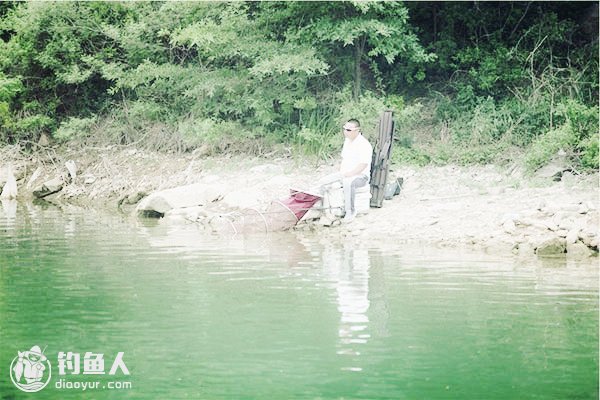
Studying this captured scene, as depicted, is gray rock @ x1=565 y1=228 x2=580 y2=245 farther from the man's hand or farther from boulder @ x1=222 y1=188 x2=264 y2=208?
boulder @ x1=222 y1=188 x2=264 y2=208

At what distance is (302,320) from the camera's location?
9875mm

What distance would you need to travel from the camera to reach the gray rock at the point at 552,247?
45.0 ft

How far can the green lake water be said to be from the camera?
7.96 meters

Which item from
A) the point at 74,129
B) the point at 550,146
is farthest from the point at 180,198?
the point at 550,146

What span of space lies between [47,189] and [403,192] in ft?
29.8

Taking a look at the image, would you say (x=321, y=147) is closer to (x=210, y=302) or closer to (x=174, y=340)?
(x=210, y=302)

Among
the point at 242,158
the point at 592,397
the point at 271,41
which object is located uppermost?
the point at 271,41

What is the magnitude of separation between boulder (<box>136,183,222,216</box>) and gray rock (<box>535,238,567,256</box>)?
6.55 meters

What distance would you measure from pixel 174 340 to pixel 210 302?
158 centimetres

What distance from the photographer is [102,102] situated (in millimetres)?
24672

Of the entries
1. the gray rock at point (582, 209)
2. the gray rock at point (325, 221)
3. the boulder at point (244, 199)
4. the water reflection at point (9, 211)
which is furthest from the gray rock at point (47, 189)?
the gray rock at point (582, 209)

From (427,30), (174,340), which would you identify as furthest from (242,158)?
(174,340)

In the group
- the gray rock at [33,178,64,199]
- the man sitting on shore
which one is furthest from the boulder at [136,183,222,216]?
the gray rock at [33,178,64,199]

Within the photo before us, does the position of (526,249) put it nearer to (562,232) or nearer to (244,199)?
(562,232)
